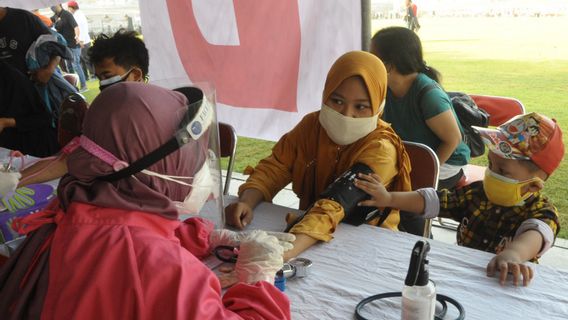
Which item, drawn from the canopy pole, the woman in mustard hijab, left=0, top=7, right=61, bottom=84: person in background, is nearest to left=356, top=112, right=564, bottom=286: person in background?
the woman in mustard hijab

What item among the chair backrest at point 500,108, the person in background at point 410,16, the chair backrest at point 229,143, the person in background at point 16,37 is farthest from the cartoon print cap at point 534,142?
the person in background at point 410,16

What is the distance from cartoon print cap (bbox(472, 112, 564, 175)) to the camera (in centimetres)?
149

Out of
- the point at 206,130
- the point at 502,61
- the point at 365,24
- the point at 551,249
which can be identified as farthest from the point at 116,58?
the point at 502,61

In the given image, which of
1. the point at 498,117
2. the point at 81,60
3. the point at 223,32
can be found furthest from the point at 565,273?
the point at 81,60

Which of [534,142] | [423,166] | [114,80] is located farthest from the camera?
[114,80]

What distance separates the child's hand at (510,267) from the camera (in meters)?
1.24

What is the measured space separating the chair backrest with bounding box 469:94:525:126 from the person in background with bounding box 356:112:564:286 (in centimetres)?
133

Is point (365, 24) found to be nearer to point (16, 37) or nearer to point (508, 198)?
point (508, 198)

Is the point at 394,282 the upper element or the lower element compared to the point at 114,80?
lower

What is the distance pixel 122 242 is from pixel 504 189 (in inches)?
46.5

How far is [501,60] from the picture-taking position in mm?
11039

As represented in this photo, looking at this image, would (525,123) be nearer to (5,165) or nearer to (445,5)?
(5,165)

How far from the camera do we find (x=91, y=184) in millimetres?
944

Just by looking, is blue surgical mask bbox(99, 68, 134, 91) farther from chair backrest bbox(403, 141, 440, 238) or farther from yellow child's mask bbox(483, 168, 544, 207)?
yellow child's mask bbox(483, 168, 544, 207)
